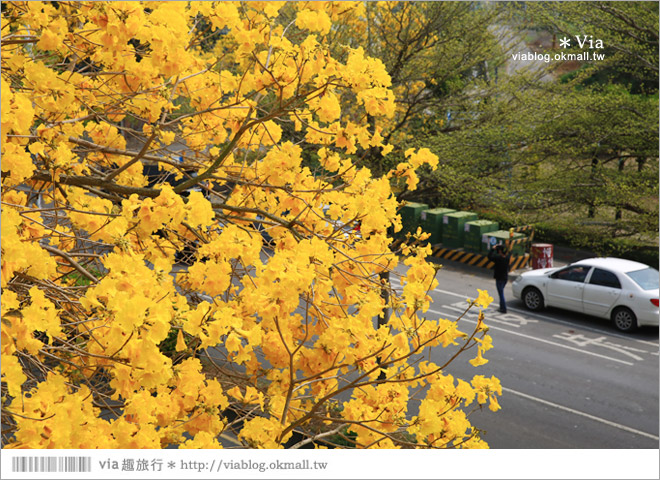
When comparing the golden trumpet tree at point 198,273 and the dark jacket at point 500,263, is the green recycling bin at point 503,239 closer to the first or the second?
the dark jacket at point 500,263

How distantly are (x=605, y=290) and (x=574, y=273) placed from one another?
72 cm

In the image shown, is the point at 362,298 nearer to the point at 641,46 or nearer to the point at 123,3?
the point at 123,3

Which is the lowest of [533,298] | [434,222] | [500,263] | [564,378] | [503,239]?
[564,378]

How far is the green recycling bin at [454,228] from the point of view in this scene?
16906mm

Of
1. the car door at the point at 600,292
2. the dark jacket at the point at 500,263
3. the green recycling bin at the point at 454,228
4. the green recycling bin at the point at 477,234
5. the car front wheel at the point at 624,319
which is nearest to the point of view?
the car front wheel at the point at 624,319

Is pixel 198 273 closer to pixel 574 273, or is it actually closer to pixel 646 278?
pixel 646 278

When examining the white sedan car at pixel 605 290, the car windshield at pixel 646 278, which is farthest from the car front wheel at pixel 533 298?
the car windshield at pixel 646 278

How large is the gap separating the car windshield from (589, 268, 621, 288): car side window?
10.4 inches

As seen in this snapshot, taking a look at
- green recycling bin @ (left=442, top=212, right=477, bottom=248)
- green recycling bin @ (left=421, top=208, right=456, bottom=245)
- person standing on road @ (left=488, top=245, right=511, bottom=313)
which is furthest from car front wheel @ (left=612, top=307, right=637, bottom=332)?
green recycling bin @ (left=421, top=208, right=456, bottom=245)

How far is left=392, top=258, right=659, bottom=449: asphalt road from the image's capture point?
8789 millimetres

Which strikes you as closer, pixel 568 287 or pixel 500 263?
pixel 568 287

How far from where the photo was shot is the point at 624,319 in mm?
12352

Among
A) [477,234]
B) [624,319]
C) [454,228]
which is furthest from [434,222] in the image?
[624,319]

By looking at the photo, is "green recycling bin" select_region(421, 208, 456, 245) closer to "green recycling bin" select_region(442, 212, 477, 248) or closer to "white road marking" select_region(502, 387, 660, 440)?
"green recycling bin" select_region(442, 212, 477, 248)
